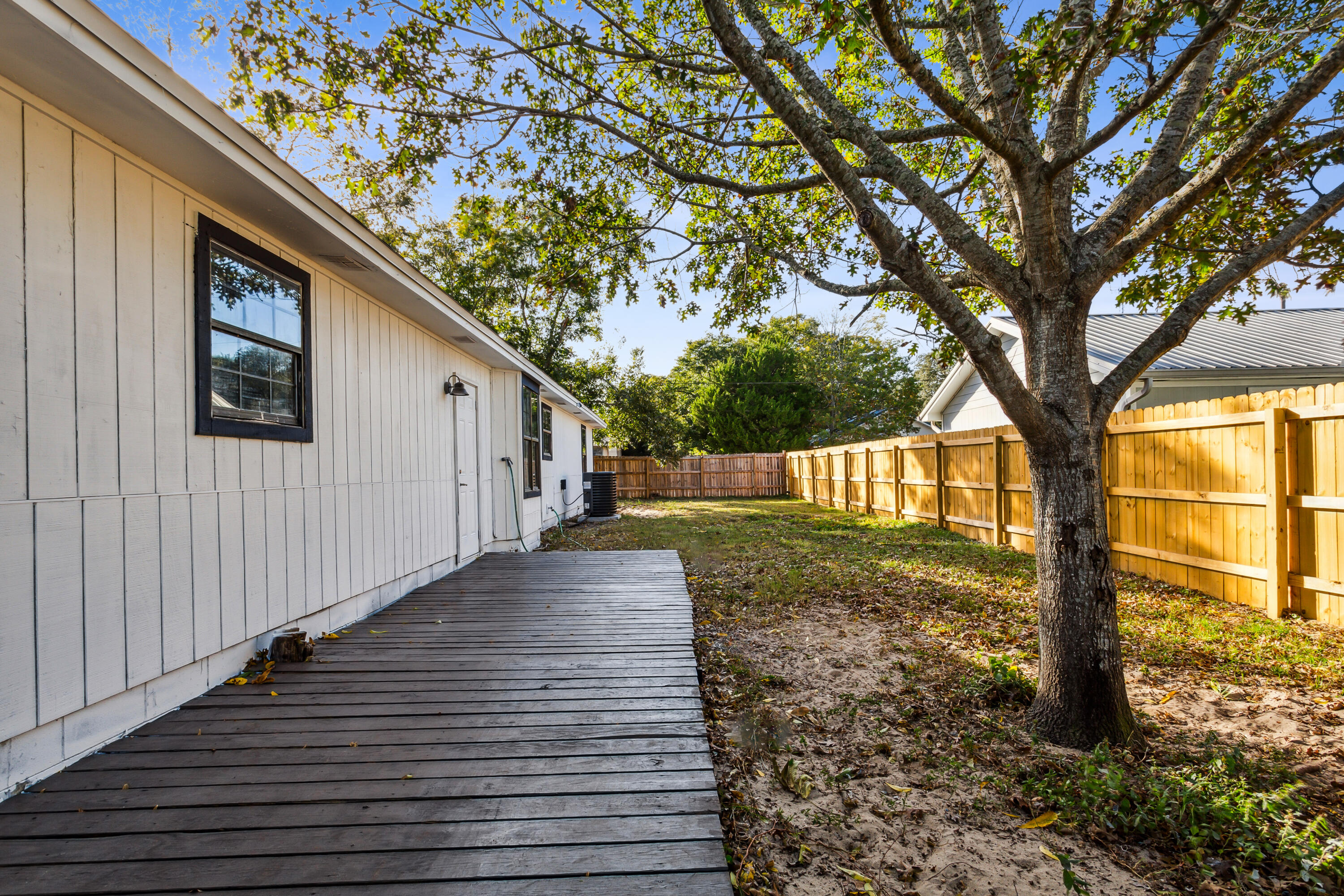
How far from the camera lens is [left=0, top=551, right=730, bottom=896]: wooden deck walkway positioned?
167cm

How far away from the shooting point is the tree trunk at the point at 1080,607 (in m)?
2.72

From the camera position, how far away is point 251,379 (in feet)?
10.8

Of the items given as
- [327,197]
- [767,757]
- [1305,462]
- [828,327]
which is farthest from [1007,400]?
[828,327]

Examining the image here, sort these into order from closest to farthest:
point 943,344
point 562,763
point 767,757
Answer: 1. point 562,763
2. point 767,757
3. point 943,344

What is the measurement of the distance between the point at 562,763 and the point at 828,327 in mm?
25499

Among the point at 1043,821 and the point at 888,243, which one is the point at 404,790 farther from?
the point at 888,243

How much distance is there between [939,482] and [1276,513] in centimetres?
565

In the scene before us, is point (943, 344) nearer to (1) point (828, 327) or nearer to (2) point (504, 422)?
(2) point (504, 422)

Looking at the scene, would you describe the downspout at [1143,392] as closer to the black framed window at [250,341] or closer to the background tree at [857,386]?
the black framed window at [250,341]

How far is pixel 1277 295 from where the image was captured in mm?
4434

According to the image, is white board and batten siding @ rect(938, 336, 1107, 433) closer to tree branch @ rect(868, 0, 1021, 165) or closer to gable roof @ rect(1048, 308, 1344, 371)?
gable roof @ rect(1048, 308, 1344, 371)

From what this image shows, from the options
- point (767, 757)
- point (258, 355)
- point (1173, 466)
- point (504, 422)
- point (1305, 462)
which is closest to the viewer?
point (767, 757)

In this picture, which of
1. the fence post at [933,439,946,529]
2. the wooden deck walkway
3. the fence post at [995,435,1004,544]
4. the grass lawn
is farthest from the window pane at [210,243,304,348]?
the fence post at [933,439,946,529]

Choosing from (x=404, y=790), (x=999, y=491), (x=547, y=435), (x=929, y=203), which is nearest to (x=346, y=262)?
(x=404, y=790)
